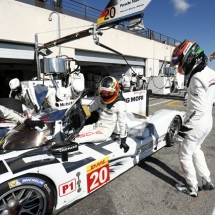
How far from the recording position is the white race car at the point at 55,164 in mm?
1571

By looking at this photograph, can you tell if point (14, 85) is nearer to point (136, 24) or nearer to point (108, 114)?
point (108, 114)

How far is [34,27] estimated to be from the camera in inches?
310

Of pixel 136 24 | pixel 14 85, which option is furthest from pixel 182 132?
pixel 14 85

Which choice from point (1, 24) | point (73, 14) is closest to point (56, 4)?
point (73, 14)

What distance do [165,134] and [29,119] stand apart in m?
2.46

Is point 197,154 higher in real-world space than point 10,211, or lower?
higher

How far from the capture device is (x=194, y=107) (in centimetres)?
198

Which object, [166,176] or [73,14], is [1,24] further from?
[166,176]

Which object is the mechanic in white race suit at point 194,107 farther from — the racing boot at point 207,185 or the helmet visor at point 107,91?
the helmet visor at point 107,91

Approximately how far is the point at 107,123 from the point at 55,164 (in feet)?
3.53

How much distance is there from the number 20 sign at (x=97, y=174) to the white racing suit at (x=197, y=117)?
970 mm

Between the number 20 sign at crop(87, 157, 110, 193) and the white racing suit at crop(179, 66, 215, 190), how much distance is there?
3.18 ft

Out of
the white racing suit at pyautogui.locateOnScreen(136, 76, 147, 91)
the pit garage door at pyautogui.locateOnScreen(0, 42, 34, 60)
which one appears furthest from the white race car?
the white racing suit at pyautogui.locateOnScreen(136, 76, 147, 91)

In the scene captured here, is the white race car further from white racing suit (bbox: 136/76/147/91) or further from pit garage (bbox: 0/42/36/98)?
white racing suit (bbox: 136/76/147/91)
